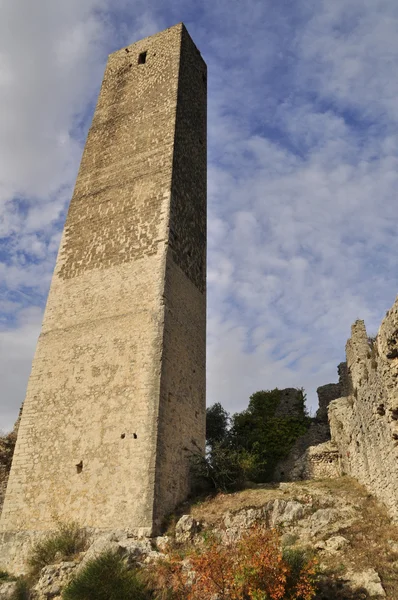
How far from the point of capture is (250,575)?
271 inches

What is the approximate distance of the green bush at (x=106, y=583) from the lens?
7961mm

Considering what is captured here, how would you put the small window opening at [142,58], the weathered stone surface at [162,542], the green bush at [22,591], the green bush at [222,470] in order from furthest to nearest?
the small window opening at [142,58] < the green bush at [222,470] < the weathered stone surface at [162,542] < the green bush at [22,591]

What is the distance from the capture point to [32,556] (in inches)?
416

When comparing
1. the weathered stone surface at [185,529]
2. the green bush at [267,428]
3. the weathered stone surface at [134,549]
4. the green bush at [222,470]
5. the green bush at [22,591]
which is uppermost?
the green bush at [267,428]

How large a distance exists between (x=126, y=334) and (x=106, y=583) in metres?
5.72

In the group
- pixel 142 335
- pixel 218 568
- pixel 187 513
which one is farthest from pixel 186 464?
pixel 218 568

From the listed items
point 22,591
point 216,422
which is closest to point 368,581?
point 22,591

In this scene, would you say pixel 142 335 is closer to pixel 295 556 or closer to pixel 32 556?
pixel 32 556

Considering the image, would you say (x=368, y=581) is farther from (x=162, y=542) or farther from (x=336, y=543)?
(x=162, y=542)

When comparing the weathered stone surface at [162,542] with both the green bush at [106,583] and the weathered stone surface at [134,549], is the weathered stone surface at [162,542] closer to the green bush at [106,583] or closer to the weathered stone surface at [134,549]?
the weathered stone surface at [134,549]

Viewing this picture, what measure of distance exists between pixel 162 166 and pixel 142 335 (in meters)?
5.48

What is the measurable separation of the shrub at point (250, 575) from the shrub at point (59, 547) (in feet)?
9.99

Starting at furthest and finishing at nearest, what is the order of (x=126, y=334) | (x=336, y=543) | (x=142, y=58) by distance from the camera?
1. (x=142, y=58)
2. (x=126, y=334)
3. (x=336, y=543)

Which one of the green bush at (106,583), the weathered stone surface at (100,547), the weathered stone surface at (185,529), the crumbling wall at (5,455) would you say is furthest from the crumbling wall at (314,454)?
the crumbling wall at (5,455)
